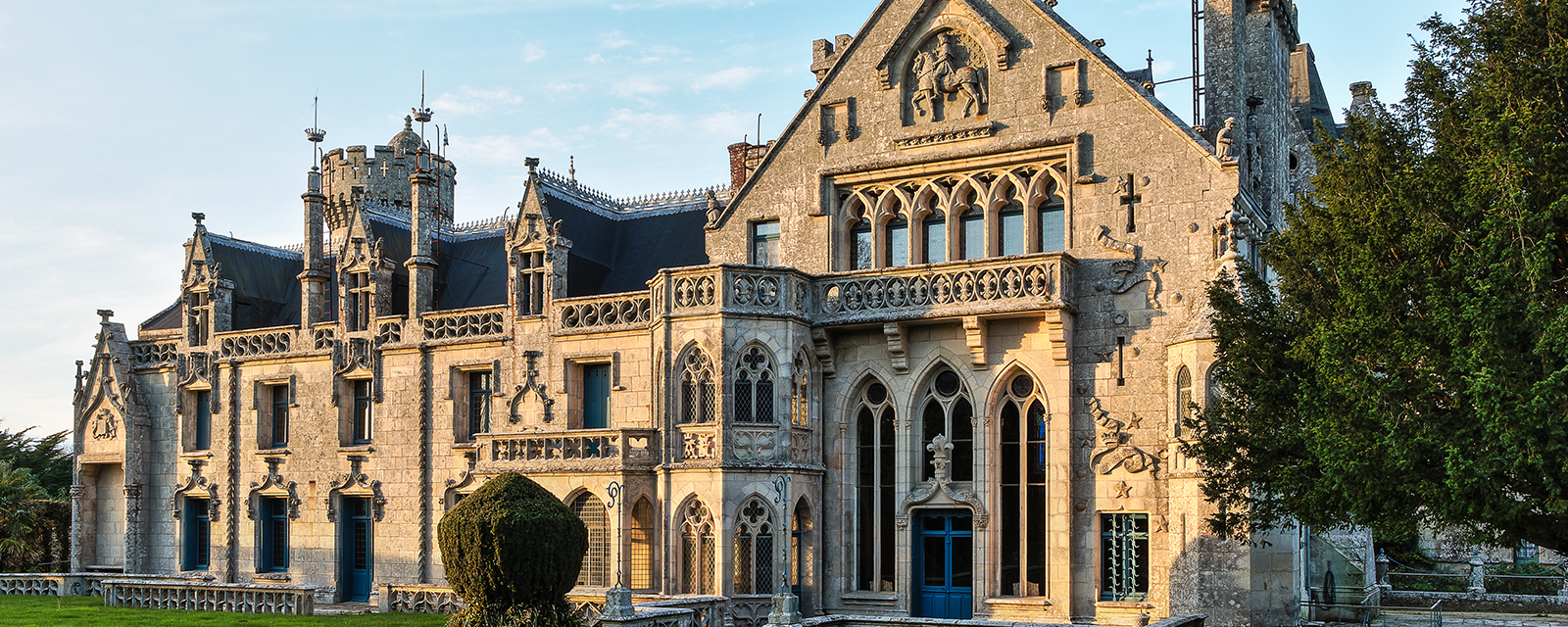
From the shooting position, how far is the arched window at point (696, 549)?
2555 centimetres

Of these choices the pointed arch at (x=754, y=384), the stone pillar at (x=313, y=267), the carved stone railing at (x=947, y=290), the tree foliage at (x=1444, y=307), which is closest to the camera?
the tree foliage at (x=1444, y=307)

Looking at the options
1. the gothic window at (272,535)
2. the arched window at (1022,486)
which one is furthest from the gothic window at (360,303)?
the arched window at (1022,486)

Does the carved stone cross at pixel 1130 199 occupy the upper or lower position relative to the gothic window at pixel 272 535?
upper

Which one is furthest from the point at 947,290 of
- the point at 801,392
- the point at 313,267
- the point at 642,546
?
the point at 313,267

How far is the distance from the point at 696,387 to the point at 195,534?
17.5 metres

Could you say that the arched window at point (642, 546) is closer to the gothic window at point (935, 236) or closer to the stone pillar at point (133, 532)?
the gothic window at point (935, 236)

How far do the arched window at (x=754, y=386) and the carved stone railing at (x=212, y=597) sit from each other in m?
10.9

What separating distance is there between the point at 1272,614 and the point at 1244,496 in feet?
11.9

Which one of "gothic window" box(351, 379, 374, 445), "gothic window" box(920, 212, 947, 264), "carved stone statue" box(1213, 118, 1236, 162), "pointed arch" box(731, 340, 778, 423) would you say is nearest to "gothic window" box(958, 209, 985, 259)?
"gothic window" box(920, 212, 947, 264)

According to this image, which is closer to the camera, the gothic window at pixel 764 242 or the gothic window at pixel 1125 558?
the gothic window at pixel 1125 558

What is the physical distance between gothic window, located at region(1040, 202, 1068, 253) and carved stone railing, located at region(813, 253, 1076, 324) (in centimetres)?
124

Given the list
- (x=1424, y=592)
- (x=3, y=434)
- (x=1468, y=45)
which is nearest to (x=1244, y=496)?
(x=1468, y=45)

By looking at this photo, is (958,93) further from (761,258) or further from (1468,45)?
(1468,45)

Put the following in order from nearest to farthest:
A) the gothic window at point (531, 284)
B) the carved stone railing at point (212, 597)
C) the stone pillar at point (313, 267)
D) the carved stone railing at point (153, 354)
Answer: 1. the carved stone railing at point (212, 597)
2. the gothic window at point (531, 284)
3. the stone pillar at point (313, 267)
4. the carved stone railing at point (153, 354)
